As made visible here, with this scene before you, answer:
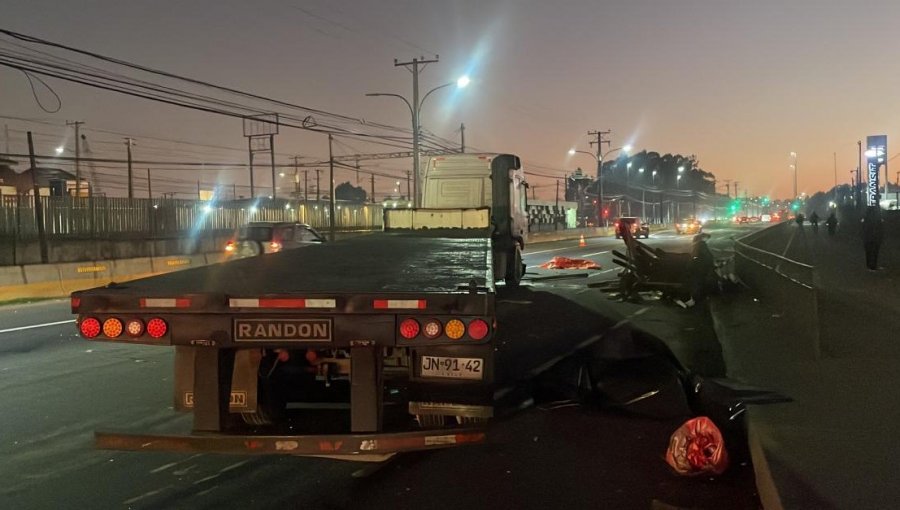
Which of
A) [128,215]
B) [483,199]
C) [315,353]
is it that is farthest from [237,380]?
[128,215]

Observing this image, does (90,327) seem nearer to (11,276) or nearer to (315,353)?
(315,353)

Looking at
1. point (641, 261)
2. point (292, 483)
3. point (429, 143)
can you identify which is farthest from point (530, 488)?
point (429, 143)

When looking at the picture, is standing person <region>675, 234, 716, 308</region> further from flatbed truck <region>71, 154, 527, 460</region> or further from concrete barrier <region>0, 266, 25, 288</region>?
concrete barrier <region>0, 266, 25, 288</region>

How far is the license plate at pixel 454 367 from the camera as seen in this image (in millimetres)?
4715

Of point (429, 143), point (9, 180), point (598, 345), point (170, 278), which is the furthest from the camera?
point (9, 180)

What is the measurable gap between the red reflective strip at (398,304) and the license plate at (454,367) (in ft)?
1.54

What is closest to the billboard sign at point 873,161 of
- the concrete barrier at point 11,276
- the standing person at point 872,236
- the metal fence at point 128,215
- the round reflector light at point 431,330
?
the standing person at point 872,236

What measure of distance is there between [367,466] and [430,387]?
1.15 metres

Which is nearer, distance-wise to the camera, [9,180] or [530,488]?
[530,488]

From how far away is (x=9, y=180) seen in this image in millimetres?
→ 60312

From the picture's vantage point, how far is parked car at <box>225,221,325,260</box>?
1989cm

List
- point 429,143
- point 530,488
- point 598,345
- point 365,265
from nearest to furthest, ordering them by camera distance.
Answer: point 530,488, point 365,265, point 598,345, point 429,143

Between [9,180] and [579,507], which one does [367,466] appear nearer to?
[579,507]

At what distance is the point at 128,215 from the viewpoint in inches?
1638
